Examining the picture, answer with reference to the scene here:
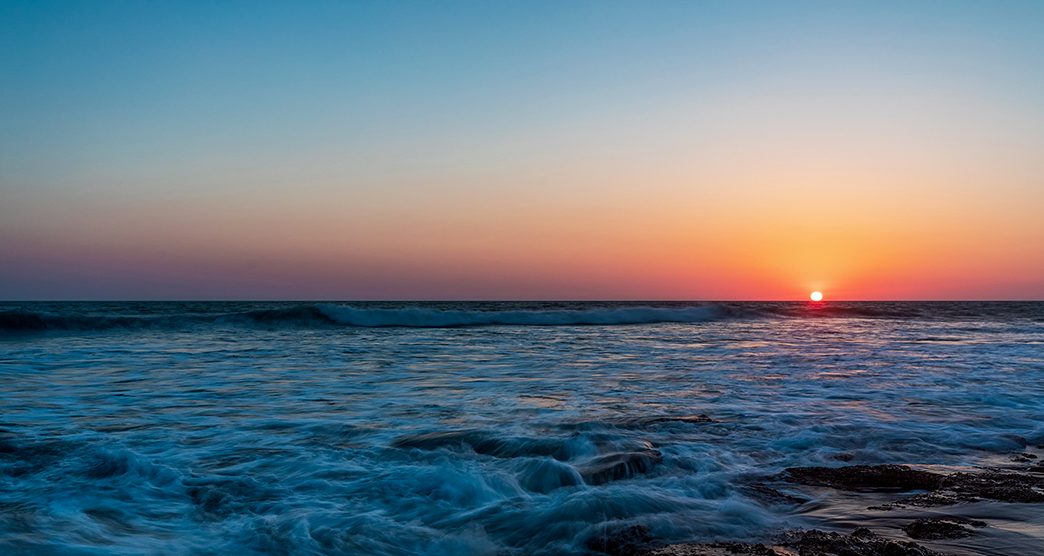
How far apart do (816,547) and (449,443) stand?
354 centimetres

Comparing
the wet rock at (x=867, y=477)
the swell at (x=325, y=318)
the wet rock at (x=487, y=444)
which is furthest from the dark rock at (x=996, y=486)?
the swell at (x=325, y=318)

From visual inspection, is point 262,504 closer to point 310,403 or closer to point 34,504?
point 34,504

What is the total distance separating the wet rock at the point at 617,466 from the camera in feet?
17.5

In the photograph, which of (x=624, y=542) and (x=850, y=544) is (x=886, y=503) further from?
(x=624, y=542)

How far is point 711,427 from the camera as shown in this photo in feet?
24.2

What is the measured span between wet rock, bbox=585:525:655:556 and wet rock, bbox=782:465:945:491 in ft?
5.77

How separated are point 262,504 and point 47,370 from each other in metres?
10.6

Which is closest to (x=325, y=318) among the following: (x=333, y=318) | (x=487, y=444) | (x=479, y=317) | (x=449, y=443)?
(x=333, y=318)

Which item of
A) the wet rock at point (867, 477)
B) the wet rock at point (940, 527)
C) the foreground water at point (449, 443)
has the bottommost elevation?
the foreground water at point (449, 443)

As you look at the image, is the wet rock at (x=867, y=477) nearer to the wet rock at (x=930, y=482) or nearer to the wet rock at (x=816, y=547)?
the wet rock at (x=930, y=482)

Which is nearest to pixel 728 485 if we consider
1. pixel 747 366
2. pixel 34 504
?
pixel 34 504

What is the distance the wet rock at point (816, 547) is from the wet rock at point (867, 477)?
1183mm

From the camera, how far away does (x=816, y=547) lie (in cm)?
376

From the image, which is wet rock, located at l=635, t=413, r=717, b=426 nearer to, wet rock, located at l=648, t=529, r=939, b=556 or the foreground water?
the foreground water
